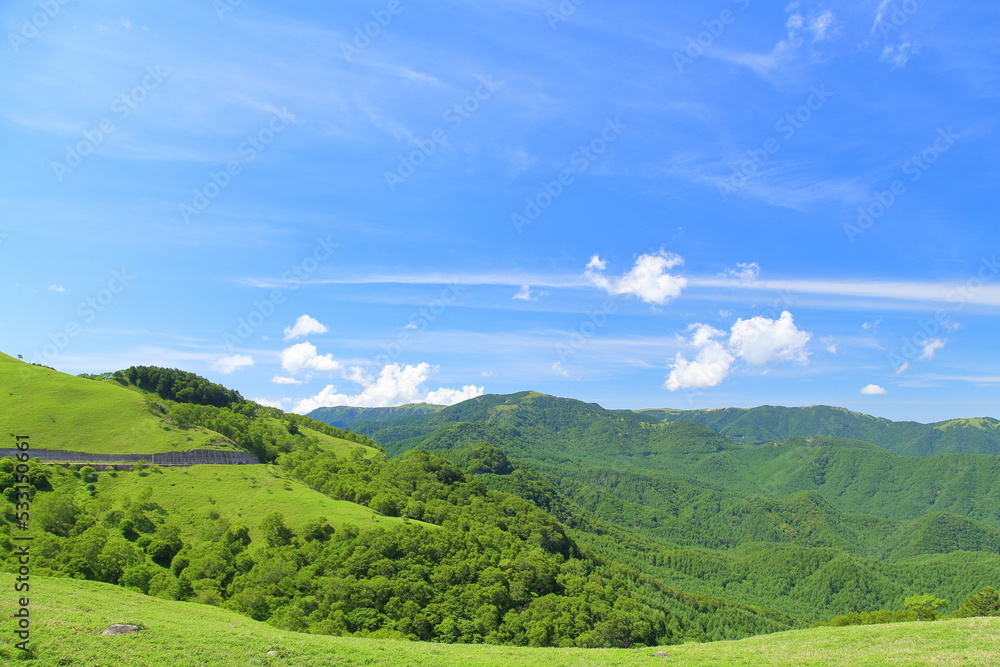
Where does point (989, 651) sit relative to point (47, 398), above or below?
below

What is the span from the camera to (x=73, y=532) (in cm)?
7000

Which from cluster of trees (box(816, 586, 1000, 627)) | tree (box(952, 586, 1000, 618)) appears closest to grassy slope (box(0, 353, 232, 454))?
cluster of trees (box(816, 586, 1000, 627))

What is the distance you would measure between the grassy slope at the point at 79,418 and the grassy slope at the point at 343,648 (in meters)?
73.7

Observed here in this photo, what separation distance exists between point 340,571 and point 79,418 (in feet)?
260

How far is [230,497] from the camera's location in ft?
310

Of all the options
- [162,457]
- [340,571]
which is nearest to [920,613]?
[340,571]

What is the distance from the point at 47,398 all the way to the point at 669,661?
14250 cm

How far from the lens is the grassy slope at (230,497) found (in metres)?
87.3

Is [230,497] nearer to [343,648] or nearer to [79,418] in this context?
[79,418]

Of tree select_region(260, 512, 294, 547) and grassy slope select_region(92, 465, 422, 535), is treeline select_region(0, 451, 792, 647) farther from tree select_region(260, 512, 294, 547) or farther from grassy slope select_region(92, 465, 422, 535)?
grassy slope select_region(92, 465, 422, 535)

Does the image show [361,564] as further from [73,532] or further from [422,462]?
[422,462]

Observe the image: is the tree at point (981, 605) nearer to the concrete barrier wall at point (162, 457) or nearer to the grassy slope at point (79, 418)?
the concrete barrier wall at point (162, 457)

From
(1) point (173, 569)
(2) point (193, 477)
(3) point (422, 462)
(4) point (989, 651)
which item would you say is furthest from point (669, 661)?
(3) point (422, 462)

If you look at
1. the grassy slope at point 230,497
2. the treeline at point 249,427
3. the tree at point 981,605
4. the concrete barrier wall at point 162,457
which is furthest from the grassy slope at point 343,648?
the treeline at point 249,427
